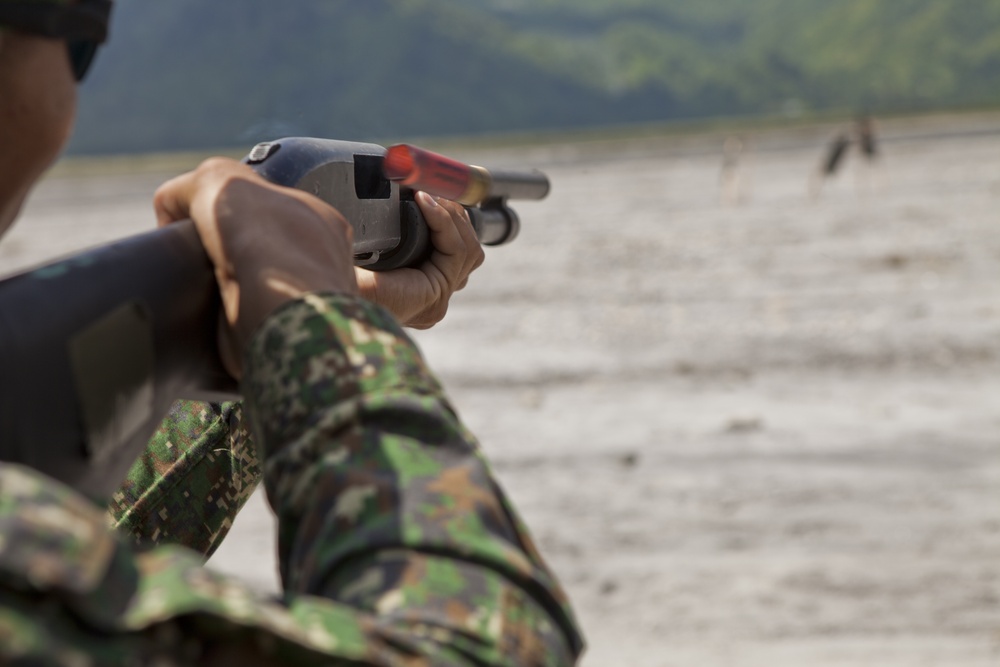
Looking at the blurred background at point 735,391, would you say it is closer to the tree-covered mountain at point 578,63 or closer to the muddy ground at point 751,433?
the muddy ground at point 751,433

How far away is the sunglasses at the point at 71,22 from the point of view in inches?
32.7

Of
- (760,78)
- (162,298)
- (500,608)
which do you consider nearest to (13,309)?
(162,298)

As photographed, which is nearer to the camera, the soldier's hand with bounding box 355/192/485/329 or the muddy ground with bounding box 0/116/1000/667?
the soldier's hand with bounding box 355/192/485/329

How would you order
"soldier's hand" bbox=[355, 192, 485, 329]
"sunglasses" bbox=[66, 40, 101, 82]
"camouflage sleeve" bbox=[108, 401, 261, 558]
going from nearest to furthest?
"sunglasses" bbox=[66, 40, 101, 82] → "camouflage sleeve" bbox=[108, 401, 261, 558] → "soldier's hand" bbox=[355, 192, 485, 329]

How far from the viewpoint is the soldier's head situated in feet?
2.76

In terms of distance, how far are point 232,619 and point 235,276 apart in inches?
15.9

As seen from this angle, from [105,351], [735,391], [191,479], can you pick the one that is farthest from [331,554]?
[735,391]

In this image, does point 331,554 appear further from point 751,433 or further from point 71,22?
point 751,433

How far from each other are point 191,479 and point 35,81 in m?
0.69

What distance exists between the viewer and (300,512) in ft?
2.77

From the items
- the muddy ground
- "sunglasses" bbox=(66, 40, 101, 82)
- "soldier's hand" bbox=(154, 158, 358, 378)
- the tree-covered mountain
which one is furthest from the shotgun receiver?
the tree-covered mountain

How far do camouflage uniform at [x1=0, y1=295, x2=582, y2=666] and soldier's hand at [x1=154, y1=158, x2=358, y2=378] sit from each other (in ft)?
0.14

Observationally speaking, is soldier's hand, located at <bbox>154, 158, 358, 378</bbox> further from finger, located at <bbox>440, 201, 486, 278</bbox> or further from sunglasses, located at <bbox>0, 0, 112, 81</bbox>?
finger, located at <bbox>440, 201, 486, 278</bbox>

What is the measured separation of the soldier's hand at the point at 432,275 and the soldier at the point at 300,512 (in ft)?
2.34
